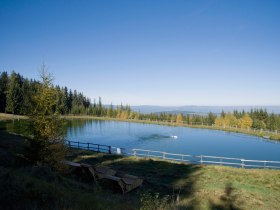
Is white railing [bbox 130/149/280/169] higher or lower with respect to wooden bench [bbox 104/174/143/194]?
lower

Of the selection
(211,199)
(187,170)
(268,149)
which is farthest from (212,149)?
(211,199)

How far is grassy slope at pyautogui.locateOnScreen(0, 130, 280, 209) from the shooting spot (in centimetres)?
741

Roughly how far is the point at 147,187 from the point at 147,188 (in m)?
0.23

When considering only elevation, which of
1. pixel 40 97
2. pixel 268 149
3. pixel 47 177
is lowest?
pixel 268 149

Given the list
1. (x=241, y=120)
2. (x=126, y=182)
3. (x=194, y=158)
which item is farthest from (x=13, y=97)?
(x=126, y=182)

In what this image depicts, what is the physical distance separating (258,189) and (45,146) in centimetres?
1538

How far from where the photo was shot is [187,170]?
75.7ft

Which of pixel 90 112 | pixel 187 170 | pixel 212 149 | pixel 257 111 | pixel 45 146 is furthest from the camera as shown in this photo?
pixel 90 112

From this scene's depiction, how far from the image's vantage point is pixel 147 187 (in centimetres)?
1727

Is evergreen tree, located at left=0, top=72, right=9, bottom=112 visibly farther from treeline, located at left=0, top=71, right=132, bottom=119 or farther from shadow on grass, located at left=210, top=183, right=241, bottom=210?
shadow on grass, located at left=210, top=183, right=241, bottom=210

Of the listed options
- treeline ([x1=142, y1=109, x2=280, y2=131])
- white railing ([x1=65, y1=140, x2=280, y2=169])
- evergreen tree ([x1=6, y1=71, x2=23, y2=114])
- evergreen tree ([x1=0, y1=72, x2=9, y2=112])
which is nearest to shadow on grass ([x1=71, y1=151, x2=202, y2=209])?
white railing ([x1=65, y1=140, x2=280, y2=169])

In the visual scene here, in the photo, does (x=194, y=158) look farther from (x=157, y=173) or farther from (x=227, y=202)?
(x=227, y=202)

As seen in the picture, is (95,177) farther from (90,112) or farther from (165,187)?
(90,112)

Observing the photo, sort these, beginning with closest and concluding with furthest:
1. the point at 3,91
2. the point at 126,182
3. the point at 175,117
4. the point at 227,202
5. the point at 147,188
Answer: the point at 227,202 → the point at 126,182 → the point at 147,188 → the point at 3,91 → the point at 175,117
